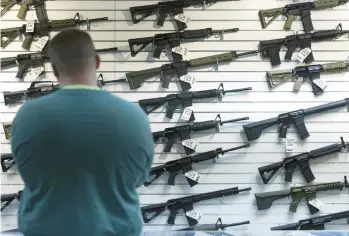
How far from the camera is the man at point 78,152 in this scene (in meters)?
1.27

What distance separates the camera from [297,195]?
333 cm

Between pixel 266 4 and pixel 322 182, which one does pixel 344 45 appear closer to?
pixel 266 4

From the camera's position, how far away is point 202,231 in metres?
3.19

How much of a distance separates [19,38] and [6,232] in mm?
1547

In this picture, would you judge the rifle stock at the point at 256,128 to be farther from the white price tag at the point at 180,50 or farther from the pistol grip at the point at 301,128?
the white price tag at the point at 180,50

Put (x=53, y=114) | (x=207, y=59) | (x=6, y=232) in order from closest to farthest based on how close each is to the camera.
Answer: (x=53, y=114), (x=6, y=232), (x=207, y=59)

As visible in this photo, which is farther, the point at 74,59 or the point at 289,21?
the point at 289,21

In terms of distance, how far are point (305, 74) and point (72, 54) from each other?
2456mm

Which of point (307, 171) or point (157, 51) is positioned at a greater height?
point (157, 51)

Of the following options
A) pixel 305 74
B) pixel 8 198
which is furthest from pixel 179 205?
pixel 305 74

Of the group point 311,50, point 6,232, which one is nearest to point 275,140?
point 311,50

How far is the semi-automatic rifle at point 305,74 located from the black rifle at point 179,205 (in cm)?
91

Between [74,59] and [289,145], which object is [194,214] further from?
[74,59]

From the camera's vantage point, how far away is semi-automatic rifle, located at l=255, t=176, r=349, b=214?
10.9ft
